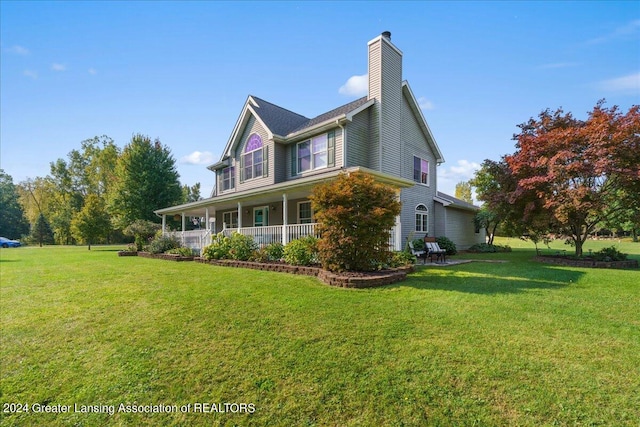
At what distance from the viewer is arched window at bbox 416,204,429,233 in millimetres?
16188

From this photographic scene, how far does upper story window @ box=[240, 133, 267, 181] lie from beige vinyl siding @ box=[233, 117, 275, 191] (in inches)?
8.9

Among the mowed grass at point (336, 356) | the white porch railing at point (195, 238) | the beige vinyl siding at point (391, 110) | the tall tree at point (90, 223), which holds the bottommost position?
the mowed grass at point (336, 356)

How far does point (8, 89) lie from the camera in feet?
34.4

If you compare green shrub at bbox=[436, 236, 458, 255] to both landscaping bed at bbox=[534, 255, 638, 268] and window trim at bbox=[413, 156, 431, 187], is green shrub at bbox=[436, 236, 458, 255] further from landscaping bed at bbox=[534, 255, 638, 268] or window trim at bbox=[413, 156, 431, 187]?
landscaping bed at bbox=[534, 255, 638, 268]

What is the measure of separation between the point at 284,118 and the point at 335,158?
20.4 ft

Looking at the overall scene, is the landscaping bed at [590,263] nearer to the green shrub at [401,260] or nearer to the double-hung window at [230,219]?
the green shrub at [401,260]

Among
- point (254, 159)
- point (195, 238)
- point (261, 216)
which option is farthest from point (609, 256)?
point (195, 238)

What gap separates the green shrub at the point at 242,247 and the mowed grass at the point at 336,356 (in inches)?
213

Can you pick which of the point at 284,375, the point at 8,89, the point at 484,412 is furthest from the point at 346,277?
the point at 8,89

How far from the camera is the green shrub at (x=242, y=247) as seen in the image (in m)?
11.7

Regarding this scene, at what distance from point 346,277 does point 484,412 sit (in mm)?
4541

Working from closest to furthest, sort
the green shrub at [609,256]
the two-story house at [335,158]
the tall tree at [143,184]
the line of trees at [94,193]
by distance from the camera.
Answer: the green shrub at [609,256] → the two-story house at [335,158] → the line of trees at [94,193] → the tall tree at [143,184]

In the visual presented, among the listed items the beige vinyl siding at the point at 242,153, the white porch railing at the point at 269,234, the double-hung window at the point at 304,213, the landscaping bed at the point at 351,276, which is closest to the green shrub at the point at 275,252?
the white porch railing at the point at 269,234

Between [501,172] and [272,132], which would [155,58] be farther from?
[501,172]
